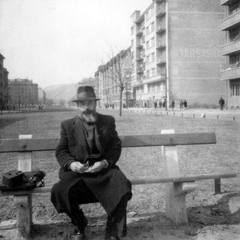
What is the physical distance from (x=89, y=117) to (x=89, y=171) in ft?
1.98

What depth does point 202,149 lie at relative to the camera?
7.70 m

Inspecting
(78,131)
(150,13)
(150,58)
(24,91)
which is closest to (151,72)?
(150,58)

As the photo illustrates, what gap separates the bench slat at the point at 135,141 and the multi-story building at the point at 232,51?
98.7 feet

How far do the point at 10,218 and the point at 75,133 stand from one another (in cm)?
142

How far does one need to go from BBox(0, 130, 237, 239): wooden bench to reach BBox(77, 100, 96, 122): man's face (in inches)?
16.8

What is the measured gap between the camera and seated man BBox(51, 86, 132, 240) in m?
2.79

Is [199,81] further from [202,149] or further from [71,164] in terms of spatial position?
[71,164]

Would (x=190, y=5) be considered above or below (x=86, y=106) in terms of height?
above

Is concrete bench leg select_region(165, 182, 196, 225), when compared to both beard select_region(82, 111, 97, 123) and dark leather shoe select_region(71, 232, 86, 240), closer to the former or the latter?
dark leather shoe select_region(71, 232, 86, 240)

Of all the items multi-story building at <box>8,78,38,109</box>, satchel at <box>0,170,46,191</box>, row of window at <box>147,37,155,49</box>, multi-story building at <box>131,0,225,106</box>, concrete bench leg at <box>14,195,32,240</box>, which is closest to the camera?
satchel at <box>0,170,46,191</box>

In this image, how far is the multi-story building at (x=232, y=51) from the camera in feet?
103

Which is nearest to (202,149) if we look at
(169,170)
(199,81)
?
(169,170)

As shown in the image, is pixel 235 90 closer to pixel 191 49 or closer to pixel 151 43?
pixel 191 49

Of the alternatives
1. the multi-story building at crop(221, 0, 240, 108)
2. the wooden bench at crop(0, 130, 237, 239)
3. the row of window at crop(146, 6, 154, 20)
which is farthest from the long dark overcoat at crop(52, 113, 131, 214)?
the row of window at crop(146, 6, 154, 20)
